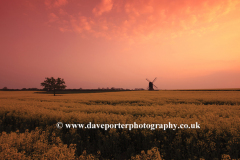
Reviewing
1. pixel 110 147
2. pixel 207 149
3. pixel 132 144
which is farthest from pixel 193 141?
pixel 110 147

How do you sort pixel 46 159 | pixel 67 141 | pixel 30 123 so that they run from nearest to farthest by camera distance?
pixel 46 159 < pixel 67 141 < pixel 30 123

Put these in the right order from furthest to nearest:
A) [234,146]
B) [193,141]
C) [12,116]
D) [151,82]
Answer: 1. [151,82]
2. [12,116]
3. [193,141]
4. [234,146]

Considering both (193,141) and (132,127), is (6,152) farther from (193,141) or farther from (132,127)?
(193,141)

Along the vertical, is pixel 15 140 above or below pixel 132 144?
above

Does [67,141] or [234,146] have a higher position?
[234,146]

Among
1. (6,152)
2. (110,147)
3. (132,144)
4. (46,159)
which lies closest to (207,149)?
(132,144)

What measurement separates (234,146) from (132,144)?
13.6ft

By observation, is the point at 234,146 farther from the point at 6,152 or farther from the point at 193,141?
the point at 6,152

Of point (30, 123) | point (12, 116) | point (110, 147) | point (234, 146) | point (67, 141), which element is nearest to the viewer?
point (234, 146)

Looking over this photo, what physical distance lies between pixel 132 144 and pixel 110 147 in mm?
1103

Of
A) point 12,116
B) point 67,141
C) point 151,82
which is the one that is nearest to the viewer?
point 67,141

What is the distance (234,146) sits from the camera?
4.85 m

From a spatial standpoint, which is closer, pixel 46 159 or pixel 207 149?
pixel 46 159

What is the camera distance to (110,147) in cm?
578
